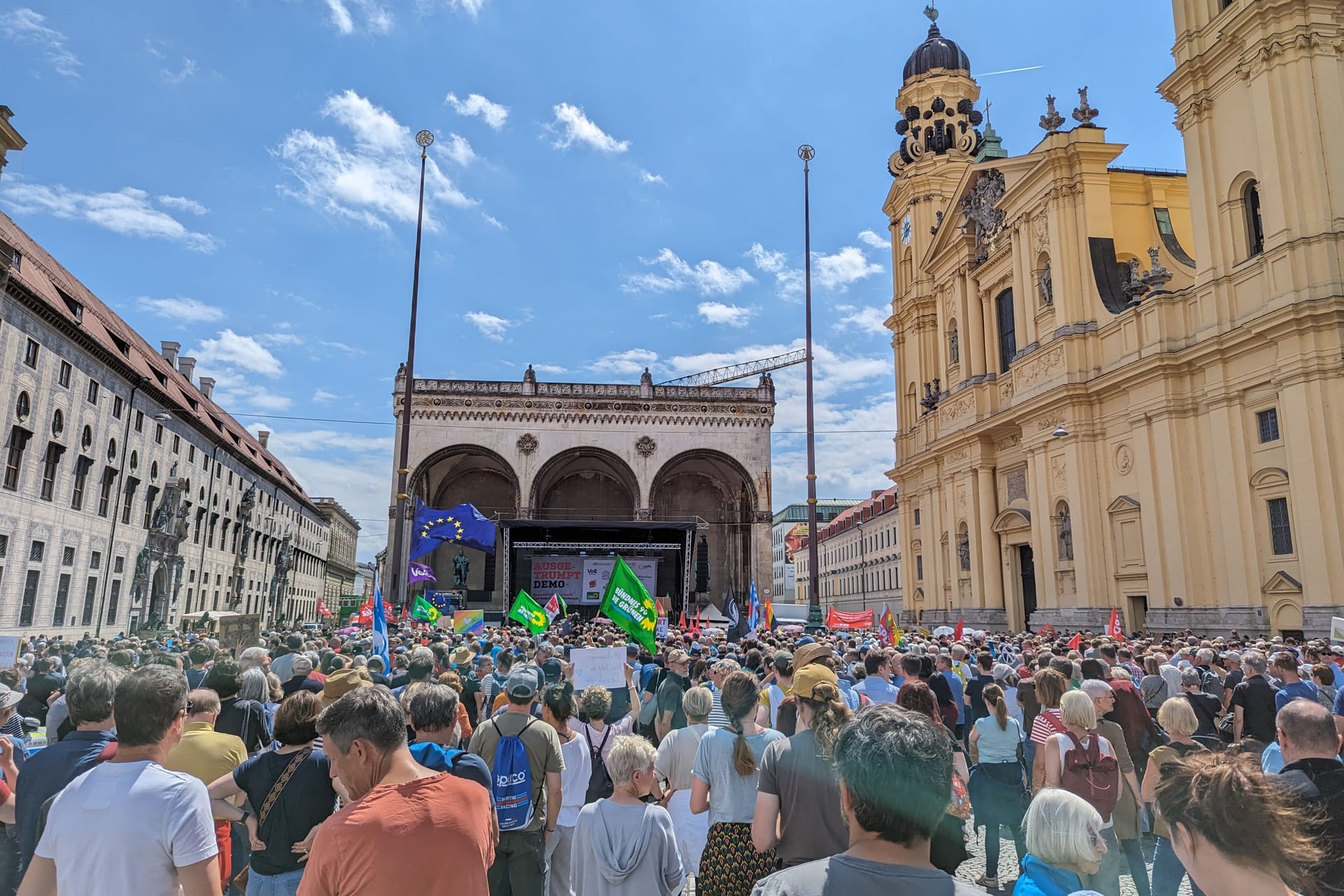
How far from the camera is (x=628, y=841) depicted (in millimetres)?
4027

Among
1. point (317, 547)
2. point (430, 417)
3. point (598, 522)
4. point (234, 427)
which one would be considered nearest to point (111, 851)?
point (598, 522)

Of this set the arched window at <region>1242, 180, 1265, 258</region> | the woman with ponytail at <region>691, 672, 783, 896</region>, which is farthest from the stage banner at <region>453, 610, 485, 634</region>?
the arched window at <region>1242, 180, 1265, 258</region>

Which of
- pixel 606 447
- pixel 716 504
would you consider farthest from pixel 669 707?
pixel 716 504

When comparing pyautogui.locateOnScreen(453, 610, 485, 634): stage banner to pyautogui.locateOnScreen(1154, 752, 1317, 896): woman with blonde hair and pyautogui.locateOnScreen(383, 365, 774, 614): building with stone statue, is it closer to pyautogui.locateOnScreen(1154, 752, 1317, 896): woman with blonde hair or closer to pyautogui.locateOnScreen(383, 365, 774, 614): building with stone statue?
pyautogui.locateOnScreen(383, 365, 774, 614): building with stone statue

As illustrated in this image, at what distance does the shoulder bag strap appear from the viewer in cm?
379

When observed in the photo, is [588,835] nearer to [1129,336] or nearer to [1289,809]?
[1289,809]

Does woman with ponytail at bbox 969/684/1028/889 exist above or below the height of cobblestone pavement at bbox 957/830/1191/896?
A: above

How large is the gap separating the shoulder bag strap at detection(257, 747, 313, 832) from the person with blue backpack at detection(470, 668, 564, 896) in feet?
3.93

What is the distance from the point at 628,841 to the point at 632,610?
977 cm

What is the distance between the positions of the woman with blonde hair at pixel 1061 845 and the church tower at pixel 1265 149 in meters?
20.7

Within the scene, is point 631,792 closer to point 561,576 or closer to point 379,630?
point 379,630

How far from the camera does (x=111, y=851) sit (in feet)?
9.34

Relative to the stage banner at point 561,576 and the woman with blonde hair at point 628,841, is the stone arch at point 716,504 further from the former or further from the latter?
the woman with blonde hair at point 628,841

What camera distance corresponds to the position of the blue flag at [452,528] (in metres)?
30.1
